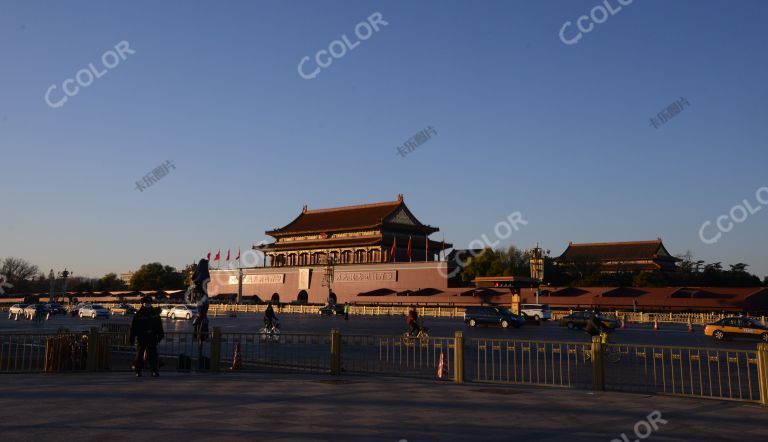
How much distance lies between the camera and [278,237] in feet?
287

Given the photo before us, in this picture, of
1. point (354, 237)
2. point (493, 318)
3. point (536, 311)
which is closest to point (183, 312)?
point (493, 318)

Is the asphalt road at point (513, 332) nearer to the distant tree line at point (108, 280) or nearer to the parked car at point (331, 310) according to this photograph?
the parked car at point (331, 310)

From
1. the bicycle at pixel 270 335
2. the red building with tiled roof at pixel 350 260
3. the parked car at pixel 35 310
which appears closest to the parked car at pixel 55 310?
the parked car at pixel 35 310

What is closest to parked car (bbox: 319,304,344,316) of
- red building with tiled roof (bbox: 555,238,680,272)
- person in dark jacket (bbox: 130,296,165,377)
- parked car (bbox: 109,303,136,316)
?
parked car (bbox: 109,303,136,316)

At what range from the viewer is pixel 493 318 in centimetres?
3544

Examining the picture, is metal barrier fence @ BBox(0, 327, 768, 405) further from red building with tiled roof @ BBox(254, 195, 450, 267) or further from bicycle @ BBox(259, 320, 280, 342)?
red building with tiled roof @ BBox(254, 195, 450, 267)

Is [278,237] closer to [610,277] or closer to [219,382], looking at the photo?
[610,277]

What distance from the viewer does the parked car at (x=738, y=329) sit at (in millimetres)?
28109

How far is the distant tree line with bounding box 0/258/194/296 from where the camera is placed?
96750 millimetres

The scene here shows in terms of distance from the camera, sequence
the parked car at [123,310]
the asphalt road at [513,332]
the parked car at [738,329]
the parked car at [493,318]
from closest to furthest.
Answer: the asphalt road at [513,332] < the parked car at [738,329] < the parked car at [493,318] < the parked car at [123,310]

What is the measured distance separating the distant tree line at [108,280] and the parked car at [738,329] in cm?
6325

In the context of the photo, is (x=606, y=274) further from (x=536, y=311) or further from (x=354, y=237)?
(x=354, y=237)

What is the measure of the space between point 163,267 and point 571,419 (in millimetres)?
99771

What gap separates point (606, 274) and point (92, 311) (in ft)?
150
